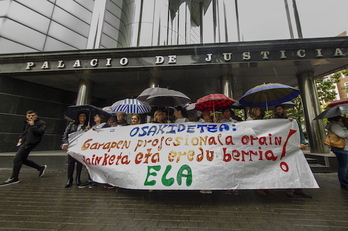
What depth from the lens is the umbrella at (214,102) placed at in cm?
384

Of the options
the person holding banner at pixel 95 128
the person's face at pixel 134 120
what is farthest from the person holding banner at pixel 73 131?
the person's face at pixel 134 120

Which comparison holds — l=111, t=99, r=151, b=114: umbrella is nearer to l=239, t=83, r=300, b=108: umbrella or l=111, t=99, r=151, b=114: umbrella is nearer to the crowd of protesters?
the crowd of protesters

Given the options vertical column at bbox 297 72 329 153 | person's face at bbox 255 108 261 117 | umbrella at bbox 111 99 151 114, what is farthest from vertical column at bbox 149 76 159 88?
vertical column at bbox 297 72 329 153

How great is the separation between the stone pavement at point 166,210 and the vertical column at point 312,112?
454 centimetres

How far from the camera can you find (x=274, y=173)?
122 inches

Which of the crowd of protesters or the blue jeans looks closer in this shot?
the blue jeans

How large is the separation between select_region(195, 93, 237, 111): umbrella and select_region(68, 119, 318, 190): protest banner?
0.64 m

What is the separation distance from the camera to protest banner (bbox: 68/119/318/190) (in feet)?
9.90

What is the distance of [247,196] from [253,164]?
821 mm

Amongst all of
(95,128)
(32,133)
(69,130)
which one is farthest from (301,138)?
(32,133)

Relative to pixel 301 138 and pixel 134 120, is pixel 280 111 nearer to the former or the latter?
pixel 301 138

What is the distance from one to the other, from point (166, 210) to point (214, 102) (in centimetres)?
275

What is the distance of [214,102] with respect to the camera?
13.6 ft

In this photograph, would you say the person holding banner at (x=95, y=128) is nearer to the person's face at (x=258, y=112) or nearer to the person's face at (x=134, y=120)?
the person's face at (x=134, y=120)
